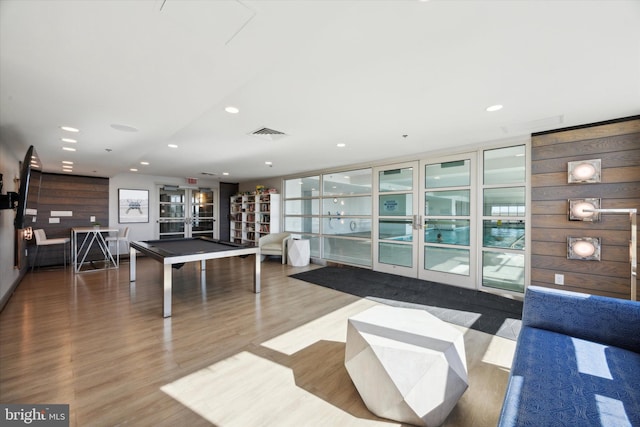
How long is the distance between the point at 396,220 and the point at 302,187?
125 inches

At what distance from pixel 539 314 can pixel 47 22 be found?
3627mm

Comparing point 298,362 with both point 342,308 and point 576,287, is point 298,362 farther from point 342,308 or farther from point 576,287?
point 576,287

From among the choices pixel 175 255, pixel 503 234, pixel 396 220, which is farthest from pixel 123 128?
pixel 503 234

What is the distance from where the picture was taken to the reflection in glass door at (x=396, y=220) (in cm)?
518

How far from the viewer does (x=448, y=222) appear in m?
4.78

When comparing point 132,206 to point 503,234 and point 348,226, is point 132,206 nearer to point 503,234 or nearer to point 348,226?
point 348,226

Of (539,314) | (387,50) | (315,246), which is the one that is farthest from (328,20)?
(315,246)

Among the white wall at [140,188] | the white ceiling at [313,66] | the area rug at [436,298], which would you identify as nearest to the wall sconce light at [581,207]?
the white ceiling at [313,66]

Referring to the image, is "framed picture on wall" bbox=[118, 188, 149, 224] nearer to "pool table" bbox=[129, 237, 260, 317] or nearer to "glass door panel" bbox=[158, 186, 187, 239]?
"glass door panel" bbox=[158, 186, 187, 239]

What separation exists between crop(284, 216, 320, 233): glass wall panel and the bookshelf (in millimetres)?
307

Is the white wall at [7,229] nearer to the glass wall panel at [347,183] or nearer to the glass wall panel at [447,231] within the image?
the glass wall panel at [347,183]

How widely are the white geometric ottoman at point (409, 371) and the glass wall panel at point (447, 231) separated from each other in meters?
3.17

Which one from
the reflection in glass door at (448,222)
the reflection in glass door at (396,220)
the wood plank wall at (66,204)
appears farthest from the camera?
the wood plank wall at (66,204)

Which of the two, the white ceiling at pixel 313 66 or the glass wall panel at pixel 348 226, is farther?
the glass wall panel at pixel 348 226
